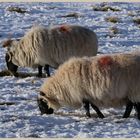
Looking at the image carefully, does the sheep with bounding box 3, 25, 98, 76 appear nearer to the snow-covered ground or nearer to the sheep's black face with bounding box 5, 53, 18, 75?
the sheep's black face with bounding box 5, 53, 18, 75

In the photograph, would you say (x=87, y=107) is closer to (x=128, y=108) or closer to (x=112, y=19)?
(x=128, y=108)

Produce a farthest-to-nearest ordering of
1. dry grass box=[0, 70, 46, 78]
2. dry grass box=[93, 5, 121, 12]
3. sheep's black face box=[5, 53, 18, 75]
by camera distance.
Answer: dry grass box=[93, 5, 121, 12], sheep's black face box=[5, 53, 18, 75], dry grass box=[0, 70, 46, 78]

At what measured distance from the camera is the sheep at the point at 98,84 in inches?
371

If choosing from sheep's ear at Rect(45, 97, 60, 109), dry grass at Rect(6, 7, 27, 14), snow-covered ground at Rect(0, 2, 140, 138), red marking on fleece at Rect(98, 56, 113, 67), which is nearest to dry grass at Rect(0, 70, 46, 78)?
snow-covered ground at Rect(0, 2, 140, 138)

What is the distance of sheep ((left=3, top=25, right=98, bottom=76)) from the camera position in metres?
13.1

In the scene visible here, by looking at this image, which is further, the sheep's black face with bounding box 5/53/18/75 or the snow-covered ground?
the sheep's black face with bounding box 5/53/18/75

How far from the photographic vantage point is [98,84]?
9516mm

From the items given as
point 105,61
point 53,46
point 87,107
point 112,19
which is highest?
point 105,61

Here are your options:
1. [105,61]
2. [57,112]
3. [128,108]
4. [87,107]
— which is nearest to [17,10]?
[57,112]

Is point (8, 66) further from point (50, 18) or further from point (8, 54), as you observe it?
point (50, 18)

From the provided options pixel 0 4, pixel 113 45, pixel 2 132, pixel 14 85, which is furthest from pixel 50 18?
pixel 2 132

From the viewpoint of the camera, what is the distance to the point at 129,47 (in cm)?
1725

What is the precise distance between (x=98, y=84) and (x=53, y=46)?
377 cm

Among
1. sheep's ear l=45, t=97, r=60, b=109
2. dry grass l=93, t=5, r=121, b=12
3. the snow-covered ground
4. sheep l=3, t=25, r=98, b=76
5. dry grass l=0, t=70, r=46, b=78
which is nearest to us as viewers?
the snow-covered ground
